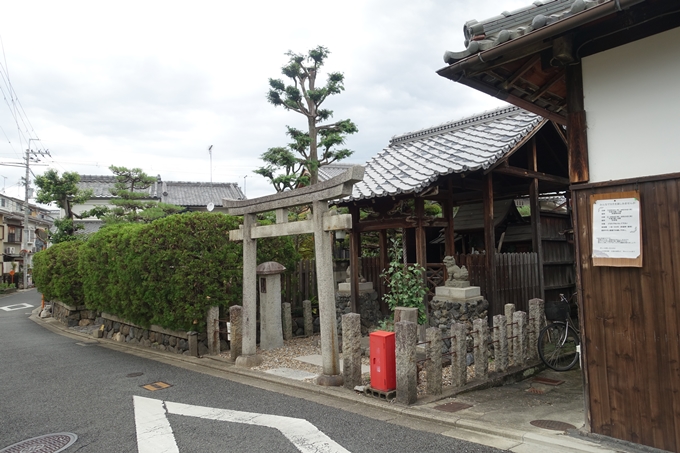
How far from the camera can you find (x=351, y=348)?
285 inches

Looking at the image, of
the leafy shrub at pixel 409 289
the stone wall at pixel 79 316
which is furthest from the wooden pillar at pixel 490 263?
the stone wall at pixel 79 316

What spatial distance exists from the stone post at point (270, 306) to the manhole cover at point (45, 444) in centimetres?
548

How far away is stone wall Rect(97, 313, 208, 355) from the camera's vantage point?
36.4 ft

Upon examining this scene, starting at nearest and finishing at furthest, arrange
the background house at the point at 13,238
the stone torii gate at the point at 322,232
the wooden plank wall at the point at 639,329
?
the wooden plank wall at the point at 639,329, the stone torii gate at the point at 322,232, the background house at the point at 13,238

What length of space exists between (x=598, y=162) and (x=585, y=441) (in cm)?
306

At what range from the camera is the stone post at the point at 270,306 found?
1104 cm

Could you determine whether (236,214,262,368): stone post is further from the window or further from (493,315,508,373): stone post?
the window

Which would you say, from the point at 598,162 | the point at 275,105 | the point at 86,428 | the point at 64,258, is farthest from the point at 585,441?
the point at 64,258

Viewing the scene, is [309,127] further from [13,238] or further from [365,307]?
[13,238]

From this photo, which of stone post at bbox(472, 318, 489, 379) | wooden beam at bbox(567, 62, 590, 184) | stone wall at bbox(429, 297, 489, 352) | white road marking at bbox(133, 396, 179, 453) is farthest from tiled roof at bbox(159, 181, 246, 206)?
wooden beam at bbox(567, 62, 590, 184)

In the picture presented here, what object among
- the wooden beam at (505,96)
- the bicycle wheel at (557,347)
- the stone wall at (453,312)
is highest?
the wooden beam at (505,96)

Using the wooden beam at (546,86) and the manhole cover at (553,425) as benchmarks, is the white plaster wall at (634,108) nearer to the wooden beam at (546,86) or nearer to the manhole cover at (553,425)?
the wooden beam at (546,86)

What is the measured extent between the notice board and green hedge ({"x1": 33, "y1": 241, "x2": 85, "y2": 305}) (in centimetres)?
1808

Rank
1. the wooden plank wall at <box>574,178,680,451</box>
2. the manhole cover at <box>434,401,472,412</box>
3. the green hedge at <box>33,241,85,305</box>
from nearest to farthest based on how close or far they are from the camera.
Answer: the wooden plank wall at <box>574,178,680,451</box> → the manhole cover at <box>434,401,472,412</box> → the green hedge at <box>33,241,85,305</box>
